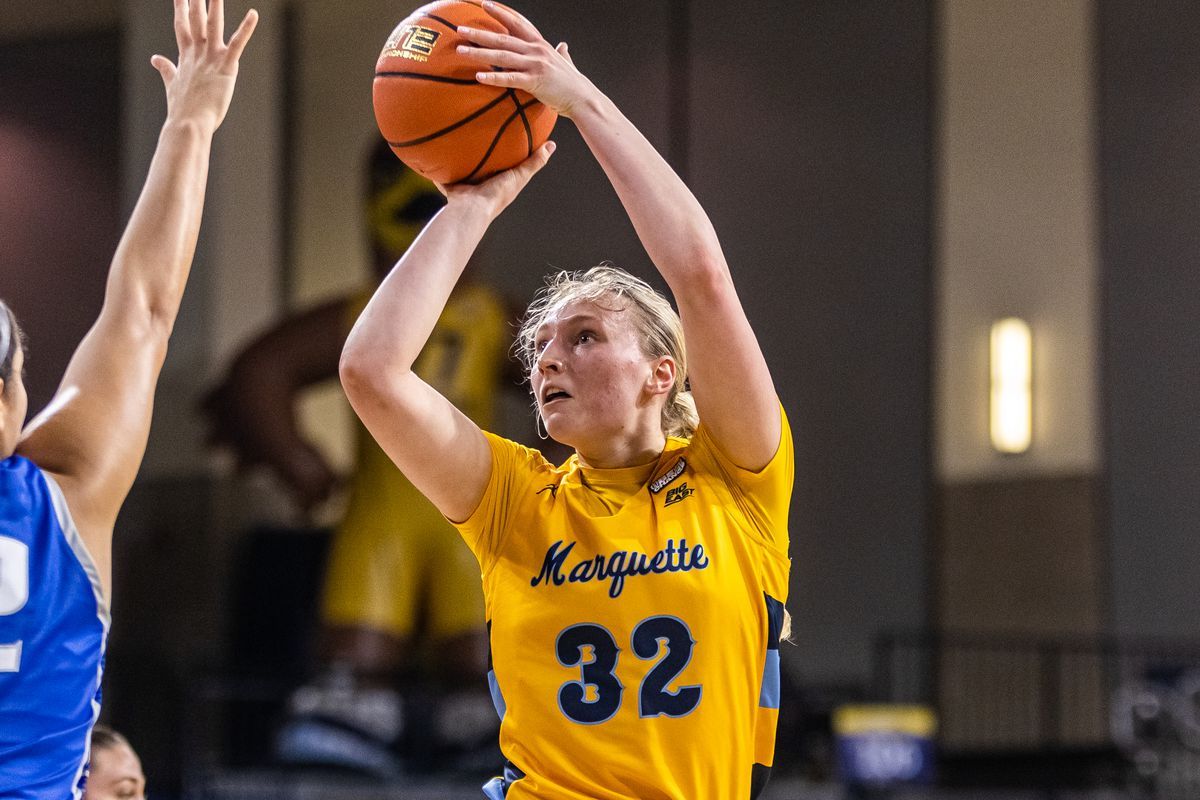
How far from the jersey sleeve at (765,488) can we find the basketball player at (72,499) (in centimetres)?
82

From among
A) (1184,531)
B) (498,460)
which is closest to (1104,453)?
(1184,531)

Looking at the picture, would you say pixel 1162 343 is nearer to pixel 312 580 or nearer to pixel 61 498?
pixel 312 580

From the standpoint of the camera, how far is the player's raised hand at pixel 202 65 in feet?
7.34

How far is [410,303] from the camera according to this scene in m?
2.21

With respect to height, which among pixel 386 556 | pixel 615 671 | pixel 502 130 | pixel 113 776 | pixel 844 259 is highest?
pixel 844 259

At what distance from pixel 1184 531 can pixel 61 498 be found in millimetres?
9708

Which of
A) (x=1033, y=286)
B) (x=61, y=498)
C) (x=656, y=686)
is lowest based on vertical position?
(x=656, y=686)

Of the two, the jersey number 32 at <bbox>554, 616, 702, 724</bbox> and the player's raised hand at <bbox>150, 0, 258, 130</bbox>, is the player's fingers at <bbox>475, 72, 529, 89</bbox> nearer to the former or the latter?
the player's raised hand at <bbox>150, 0, 258, 130</bbox>

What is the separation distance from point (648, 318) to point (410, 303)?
0.41 metres

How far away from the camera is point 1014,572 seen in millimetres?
10750

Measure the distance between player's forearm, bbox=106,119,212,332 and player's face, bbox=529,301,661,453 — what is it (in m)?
0.56

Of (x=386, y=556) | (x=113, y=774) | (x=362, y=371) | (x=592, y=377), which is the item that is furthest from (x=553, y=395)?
(x=386, y=556)

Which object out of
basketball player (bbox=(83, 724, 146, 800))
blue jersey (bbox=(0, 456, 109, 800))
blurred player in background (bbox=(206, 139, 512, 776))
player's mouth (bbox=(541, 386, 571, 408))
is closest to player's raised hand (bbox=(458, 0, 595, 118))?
player's mouth (bbox=(541, 386, 571, 408))

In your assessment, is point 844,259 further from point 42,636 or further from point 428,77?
point 42,636
